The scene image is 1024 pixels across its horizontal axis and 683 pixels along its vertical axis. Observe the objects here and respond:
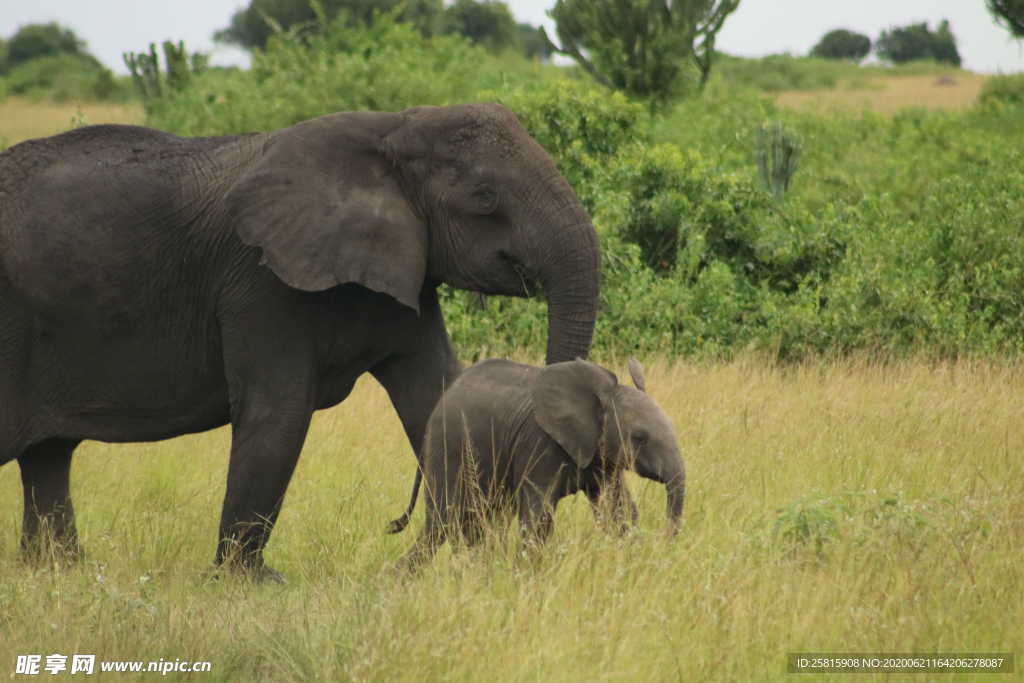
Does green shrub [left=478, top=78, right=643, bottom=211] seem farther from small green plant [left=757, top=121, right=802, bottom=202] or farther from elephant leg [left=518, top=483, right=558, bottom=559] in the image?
elephant leg [left=518, top=483, right=558, bottom=559]

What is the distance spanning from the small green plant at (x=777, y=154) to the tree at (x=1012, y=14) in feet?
44.9

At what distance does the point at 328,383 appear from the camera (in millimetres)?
6066

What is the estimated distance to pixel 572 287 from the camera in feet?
18.2

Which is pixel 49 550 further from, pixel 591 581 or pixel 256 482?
Answer: pixel 591 581

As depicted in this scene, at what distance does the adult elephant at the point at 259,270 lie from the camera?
5688mm

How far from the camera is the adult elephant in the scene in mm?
5688

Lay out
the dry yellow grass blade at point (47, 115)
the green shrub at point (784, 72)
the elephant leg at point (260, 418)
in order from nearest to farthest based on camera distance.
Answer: the elephant leg at point (260, 418)
the dry yellow grass blade at point (47, 115)
the green shrub at point (784, 72)

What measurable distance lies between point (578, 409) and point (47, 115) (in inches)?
A: 1370

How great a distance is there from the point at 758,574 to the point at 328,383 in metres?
2.07

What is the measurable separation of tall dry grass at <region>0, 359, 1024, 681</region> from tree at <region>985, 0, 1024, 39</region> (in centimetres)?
2158

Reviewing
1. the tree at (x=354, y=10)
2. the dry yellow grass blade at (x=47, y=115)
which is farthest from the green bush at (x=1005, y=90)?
the tree at (x=354, y=10)

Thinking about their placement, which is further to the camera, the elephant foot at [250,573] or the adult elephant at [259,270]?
the elephant foot at [250,573]

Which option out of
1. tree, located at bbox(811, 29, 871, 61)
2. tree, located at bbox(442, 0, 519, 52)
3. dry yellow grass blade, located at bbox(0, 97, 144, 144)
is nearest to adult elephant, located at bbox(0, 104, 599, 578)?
dry yellow grass blade, located at bbox(0, 97, 144, 144)

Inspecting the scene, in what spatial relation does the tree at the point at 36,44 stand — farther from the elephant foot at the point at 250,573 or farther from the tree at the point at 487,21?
the elephant foot at the point at 250,573
